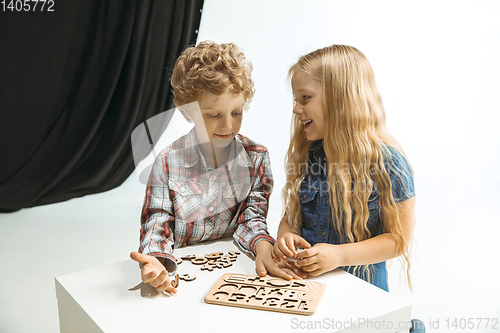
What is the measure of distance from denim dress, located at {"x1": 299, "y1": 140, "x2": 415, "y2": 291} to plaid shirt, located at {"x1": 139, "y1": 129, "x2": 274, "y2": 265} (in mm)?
116

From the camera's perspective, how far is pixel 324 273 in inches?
38.1

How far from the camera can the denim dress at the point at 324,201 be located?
103 centimetres

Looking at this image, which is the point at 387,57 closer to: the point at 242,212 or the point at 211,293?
the point at 242,212

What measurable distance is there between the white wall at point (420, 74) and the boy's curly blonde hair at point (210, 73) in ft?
4.98

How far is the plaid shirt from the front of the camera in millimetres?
1112

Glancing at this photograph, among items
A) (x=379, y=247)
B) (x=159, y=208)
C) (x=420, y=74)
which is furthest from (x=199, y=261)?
(x=420, y=74)

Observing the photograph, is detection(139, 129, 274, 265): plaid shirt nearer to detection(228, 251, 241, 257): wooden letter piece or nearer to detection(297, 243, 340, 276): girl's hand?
detection(228, 251, 241, 257): wooden letter piece

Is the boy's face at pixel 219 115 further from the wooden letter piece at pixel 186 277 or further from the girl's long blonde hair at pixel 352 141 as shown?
the wooden letter piece at pixel 186 277

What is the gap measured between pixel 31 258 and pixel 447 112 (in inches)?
120

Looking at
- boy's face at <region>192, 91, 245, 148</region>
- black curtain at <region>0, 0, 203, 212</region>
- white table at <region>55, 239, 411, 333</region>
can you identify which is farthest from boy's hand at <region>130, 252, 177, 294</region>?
black curtain at <region>0, 0, 203, 212</region>

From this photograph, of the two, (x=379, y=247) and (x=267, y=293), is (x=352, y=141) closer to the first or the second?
(x=379, y=247)

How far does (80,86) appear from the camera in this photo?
11.0 feet

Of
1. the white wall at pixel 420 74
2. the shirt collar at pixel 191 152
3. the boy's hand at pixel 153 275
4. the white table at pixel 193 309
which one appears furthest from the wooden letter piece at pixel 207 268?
the white wall at pixel 420 74

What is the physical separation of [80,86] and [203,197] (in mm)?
2563
